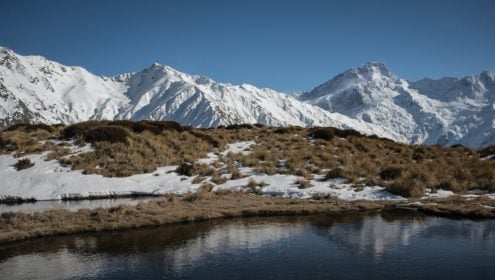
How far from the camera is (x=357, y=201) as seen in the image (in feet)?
75.0

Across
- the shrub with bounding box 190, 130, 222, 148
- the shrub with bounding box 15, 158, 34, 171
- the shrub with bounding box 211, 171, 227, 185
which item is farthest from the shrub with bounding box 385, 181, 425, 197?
the shrub with bounding box 15, 158, 34, 171

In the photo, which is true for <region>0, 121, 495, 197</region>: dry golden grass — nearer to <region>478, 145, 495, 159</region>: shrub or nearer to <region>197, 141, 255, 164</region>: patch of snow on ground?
<region>478, 145, 495, 159</region>: shrub

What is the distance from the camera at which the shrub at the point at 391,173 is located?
27812mm

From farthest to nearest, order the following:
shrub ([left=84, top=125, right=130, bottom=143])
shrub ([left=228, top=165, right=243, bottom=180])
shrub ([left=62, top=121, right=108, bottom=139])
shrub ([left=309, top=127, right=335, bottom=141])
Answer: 1. shrub ([left=309, top=127, right=335, bottom=141])
2. shrub ([left=62, top=121, right=108, bottom=139])
3. shrub ([left=84, top=125, right=130, bottom=143])
4. shrub ([left=228, top=165, right=243, bottom=180])

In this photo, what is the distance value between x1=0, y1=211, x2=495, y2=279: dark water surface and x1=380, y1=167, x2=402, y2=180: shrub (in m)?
9.14

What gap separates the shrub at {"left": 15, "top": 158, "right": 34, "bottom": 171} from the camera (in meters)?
29.6

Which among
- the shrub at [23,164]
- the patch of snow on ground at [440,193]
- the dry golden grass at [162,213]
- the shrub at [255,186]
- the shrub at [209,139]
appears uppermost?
the shrub at [209,139]

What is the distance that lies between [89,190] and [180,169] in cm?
628

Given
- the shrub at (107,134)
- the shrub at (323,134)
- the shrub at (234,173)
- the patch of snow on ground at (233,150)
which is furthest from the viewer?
the shrub at (323,134)

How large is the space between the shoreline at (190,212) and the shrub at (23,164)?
11005mm

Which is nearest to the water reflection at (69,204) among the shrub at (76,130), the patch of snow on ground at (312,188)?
the patch of snow on ground at (312,188)

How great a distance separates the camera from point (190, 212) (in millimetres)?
20047

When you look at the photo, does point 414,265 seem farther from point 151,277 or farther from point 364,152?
point 364,152

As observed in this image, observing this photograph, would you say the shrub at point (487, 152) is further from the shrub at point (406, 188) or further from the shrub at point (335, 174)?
the shrub at point (406, 188)
